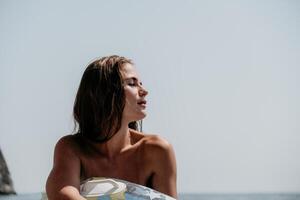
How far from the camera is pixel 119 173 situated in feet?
11.8

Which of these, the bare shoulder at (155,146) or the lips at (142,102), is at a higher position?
the lips at (142,102)

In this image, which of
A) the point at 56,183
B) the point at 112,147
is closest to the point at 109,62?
the point at 112,147

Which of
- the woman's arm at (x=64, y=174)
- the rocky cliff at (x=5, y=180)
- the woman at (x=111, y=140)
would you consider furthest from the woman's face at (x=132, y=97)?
the rocky cliff at (x=5, y=180)

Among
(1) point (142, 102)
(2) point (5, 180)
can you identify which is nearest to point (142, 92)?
(1) point (142, 102)

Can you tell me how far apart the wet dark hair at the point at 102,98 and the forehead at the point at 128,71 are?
0.02 metres

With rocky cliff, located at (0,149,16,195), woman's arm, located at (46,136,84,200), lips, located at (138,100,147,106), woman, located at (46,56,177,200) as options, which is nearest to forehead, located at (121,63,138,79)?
woman, located at (46,56,177,200)

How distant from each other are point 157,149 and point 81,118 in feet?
1.45

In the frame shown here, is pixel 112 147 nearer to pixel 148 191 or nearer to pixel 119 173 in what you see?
pixel 119 173

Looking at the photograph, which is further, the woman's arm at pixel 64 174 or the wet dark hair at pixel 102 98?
the wet dark hair at pixel 102 98

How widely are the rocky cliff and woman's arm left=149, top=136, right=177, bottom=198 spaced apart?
1913 inches

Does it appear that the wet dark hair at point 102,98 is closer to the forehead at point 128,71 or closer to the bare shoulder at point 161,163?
the forehead at point 128,71

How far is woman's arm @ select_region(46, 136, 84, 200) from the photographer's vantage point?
3.28 metres

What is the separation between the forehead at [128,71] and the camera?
3.50m

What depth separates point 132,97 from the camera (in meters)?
3.48
